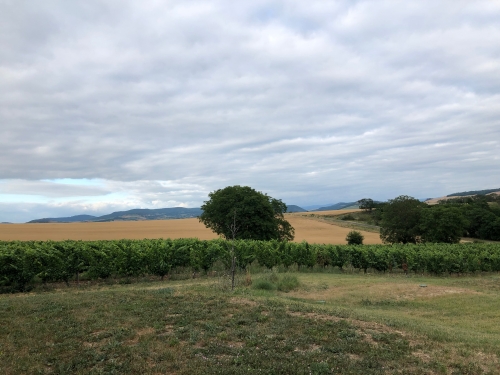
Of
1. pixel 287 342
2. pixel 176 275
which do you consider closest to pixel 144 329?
pixel 287 342

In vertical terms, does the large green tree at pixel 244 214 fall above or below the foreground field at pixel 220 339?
above

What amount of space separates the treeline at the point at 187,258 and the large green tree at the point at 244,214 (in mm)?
8485

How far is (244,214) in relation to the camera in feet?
108

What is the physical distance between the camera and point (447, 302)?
13.2 m

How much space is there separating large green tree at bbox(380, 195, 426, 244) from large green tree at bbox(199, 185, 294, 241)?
13.9 metres

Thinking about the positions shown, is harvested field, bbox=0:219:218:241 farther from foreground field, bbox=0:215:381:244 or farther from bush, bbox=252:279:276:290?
bush, bbox=252:279:276:290

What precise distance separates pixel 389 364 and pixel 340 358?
72 cm

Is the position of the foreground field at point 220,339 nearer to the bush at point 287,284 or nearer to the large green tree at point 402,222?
the bush at point 287,284

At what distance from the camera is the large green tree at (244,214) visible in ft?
107

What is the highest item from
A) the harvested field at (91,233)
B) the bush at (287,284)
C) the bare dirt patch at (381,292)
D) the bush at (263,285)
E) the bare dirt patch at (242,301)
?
the harvested field at (91,233)

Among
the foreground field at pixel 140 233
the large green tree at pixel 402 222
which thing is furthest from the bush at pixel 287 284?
the foreground field at pixel 140 233

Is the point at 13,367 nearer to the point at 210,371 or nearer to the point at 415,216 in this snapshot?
the point at 210,371

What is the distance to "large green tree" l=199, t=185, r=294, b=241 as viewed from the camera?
1289 inches

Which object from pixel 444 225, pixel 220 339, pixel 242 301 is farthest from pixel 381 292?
pixel 444 225
